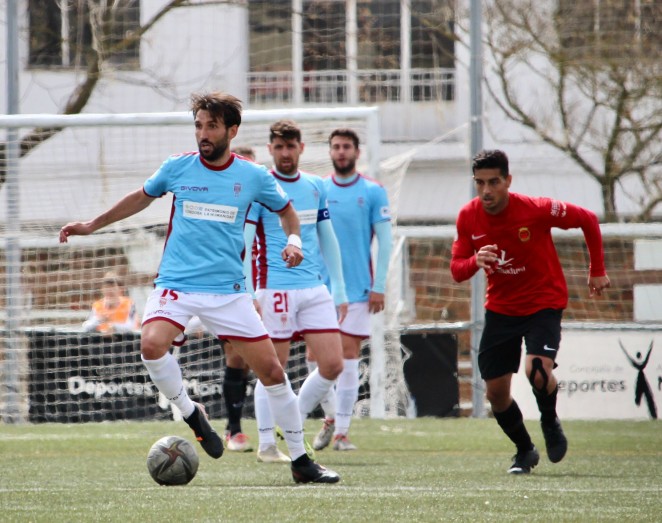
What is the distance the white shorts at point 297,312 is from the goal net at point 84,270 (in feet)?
11.1

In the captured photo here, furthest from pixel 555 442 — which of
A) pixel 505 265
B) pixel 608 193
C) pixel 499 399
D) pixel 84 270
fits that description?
pixel 608 193

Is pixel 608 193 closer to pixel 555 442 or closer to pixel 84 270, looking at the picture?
pixel 84 270

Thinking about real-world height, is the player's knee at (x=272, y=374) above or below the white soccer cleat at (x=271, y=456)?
above

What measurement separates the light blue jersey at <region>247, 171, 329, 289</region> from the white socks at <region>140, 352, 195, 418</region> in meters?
1.87

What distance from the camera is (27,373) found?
40.3 feet

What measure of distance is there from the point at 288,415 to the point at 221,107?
169 cm

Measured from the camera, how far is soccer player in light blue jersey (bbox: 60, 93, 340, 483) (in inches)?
257

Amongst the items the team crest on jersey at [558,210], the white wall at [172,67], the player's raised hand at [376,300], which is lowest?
the player's raised hand at [376,300]

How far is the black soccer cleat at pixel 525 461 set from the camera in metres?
7.47

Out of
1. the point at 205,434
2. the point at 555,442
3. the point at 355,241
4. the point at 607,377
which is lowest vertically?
the point at 607,377

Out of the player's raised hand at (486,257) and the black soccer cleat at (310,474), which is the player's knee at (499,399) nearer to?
the player's raised hand at (486,257)

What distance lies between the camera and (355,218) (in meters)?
9.71

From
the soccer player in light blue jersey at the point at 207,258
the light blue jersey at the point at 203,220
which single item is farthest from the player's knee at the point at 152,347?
the light blue jersey at the point at 203,220

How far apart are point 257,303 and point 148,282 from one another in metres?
6.14
